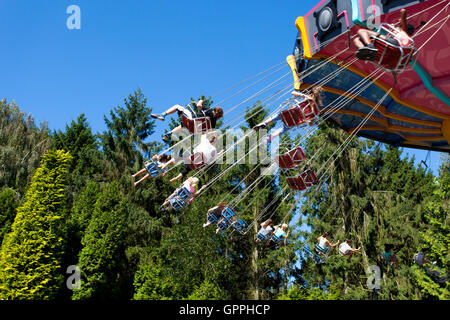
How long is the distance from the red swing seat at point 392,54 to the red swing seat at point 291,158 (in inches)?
143

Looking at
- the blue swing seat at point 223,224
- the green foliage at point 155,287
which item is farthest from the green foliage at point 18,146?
the blue swing seat at point 223,224

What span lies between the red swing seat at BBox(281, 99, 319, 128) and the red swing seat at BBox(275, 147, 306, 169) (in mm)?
620

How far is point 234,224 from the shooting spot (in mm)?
10234

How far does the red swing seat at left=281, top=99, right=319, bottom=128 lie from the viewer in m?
8.48

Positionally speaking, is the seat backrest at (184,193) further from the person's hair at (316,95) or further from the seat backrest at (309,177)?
the person's hair at (316,95)

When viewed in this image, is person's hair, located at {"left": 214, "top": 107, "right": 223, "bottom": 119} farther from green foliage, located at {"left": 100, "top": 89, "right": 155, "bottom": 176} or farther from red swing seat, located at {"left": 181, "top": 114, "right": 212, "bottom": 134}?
green foliage, located at {"left": 100, "top": 89, "right": 155, "bottom": 176}

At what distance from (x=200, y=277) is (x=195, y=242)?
1.79m

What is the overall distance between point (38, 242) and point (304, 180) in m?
11.5

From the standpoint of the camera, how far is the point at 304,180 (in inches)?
377

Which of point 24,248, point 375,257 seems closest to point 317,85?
point 24,248

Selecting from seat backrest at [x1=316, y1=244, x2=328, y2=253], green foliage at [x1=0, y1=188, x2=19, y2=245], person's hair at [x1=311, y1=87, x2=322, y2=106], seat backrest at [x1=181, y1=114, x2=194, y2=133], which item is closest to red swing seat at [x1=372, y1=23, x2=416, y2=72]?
person's hair at [x1=311, y1=87, x2=322, y2=106]

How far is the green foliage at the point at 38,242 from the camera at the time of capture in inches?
598

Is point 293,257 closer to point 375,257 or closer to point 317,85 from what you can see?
point 375,257

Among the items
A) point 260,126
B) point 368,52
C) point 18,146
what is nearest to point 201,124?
point 260,126
